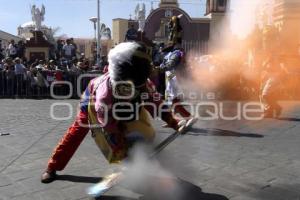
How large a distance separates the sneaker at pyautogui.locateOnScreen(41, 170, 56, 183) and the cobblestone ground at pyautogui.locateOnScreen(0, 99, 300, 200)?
73 mm

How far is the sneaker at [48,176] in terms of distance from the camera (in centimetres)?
487

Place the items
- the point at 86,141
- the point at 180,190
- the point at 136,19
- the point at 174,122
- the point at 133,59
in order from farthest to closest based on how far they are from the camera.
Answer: the point at 136,19
the point at 86,141
the point at 174,122
the point at 180,190
the point at 133,59

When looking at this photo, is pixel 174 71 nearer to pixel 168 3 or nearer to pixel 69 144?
pixel 69 144

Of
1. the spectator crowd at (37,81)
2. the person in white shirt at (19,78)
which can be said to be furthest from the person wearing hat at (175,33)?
the person in white shirt at (19,78)

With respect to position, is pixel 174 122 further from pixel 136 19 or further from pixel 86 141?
pixel 136 19

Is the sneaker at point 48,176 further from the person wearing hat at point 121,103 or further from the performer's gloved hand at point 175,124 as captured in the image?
the performer's gloved hand at point 175,124

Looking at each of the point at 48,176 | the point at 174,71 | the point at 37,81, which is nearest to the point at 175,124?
the point at 48,176

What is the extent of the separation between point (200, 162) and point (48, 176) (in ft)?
5.94

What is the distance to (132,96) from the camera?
14.1ft

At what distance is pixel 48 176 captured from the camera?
193 inches

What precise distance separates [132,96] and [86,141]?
9.43 feet

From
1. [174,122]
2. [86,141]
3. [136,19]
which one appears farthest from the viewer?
[136,19]

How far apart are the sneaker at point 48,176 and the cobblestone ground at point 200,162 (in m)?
0.07

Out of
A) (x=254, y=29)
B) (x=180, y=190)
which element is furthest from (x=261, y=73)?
(x=180, y=190)
